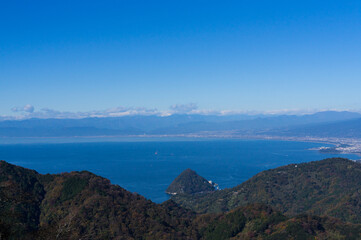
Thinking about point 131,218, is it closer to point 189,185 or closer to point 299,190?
point 299,190

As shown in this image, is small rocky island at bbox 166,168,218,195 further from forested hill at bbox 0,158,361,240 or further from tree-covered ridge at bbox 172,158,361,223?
forested hill at bbox 0,158,361,240

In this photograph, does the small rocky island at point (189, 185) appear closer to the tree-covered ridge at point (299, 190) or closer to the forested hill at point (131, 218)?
the tree-covered ridge at point (299, 190)

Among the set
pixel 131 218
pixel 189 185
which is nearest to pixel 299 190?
pixel 189 185

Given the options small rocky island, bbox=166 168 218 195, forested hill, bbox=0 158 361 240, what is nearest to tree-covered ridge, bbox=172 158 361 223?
small rocky island, bbox=166 168 218 195

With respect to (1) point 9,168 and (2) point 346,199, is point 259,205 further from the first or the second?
(1) point 9,168

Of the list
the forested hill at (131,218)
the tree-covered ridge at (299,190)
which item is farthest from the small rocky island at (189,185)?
the forested hill at (131,218)

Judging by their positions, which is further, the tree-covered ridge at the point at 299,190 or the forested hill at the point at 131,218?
the tree-covered ridge at the point at 299,190
